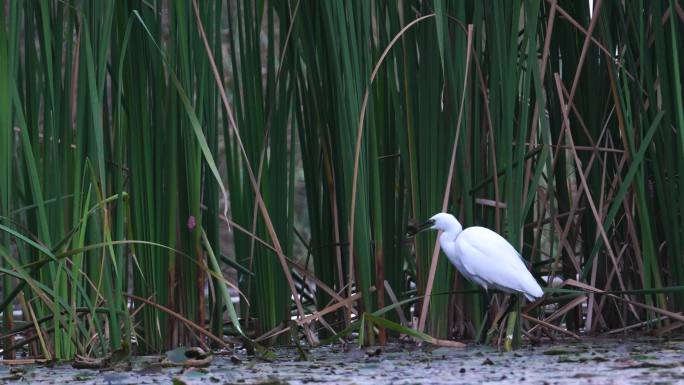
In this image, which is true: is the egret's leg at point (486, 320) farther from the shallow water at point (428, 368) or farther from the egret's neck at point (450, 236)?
the egret's neck at point (450, 236)

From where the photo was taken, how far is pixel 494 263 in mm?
4363

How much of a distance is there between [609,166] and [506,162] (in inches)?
29.4

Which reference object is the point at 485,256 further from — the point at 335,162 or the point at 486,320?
the point at 335,162

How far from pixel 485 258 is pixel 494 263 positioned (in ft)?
0.22

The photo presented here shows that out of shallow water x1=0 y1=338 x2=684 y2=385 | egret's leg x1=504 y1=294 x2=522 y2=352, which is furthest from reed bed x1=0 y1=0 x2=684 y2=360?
shallow water x1=0 y1=338 x2=684 y2=385

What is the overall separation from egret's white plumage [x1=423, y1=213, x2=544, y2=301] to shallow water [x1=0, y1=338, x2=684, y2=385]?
24 cm

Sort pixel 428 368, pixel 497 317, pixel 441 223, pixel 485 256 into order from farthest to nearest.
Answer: pixel 497 317
pixel 441 223
pixel 485 256
pixel 428 368

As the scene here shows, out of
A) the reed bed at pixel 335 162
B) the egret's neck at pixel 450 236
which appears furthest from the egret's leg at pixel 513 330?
the egret's neck at pixel 450 236

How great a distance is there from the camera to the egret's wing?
14.3ft

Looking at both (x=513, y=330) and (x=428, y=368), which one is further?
(x=513, y=330)

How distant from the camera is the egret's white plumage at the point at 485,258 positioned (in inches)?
172

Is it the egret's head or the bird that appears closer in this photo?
the bird

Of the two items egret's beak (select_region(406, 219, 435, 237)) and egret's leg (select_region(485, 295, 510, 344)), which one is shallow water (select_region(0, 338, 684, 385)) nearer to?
egret's leg (select_region(485, 295, 510, 344))

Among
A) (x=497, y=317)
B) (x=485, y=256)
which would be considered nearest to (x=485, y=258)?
(x=485, y=256)
